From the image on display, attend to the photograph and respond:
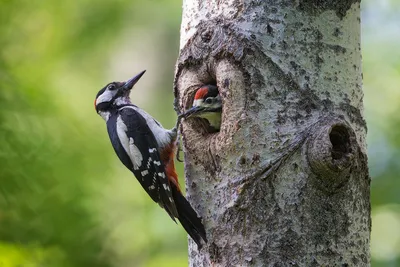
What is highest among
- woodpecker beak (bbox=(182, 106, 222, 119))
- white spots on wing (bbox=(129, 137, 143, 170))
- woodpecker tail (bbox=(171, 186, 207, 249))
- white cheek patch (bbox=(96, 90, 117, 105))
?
white cheek patch (bbox=(96, 90, 117, 105))

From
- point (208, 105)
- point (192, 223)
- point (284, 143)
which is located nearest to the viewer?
point (284, 143)

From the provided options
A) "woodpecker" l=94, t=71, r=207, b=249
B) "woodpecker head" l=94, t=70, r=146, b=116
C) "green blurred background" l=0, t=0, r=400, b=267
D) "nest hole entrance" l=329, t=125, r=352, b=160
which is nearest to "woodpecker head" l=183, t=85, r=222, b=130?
"woodpecker" l=94, t=71, r=207, b=249

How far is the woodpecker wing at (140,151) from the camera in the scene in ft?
10.7

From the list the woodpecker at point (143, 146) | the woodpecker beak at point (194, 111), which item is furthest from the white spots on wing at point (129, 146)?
the woodpecker beak at point (194, 111)

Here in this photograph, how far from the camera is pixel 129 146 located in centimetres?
370

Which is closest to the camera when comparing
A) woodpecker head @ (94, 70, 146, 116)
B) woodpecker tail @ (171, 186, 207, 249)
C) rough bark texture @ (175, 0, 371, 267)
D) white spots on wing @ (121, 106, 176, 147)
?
rough bark texture @ (175, 0, 371, 267)

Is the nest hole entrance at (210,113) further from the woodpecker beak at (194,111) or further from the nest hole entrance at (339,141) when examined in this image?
the nest hole entrance at (339,141)

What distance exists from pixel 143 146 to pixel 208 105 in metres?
0.91

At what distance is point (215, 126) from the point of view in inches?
120

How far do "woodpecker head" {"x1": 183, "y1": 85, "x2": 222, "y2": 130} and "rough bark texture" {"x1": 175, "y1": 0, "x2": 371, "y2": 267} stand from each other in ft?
0.50

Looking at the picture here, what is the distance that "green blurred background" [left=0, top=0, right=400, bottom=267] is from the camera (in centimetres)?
354

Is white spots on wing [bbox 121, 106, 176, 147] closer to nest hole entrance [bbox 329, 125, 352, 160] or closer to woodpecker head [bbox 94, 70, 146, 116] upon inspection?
woodpecker head [bbox 94, 70, 146, 116]

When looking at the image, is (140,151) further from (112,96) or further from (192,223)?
(192,223)

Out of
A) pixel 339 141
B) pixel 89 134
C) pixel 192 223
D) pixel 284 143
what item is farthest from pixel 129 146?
pixel 339 141
